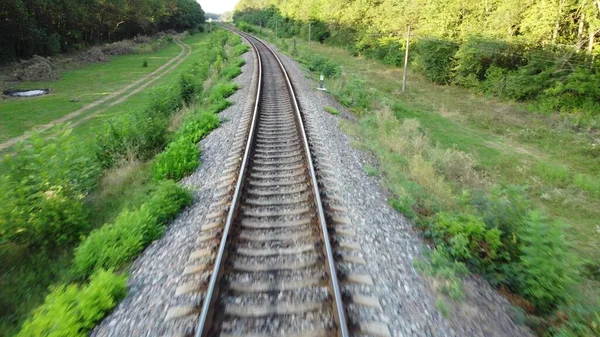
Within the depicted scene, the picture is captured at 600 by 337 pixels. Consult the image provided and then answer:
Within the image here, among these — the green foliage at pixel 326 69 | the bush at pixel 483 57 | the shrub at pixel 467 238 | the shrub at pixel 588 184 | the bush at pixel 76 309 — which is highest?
the bush at pixel 483 57

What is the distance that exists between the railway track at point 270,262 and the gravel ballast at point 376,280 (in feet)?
0.73

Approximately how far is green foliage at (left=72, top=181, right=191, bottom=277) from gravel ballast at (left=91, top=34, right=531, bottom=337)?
20 centimetres

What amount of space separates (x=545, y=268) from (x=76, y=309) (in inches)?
247

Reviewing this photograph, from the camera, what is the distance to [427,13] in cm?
3219

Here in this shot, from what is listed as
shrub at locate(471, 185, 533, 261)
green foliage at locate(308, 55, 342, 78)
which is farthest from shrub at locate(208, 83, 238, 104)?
shrub at locate(471, 185, 533, 261)

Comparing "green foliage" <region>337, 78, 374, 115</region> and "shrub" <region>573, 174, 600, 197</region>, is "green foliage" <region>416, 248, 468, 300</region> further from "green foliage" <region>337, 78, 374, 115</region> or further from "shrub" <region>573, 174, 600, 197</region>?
"green foliage" <region>337, 78, 374, 115</region>

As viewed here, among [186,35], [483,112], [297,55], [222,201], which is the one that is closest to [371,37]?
[297,55]

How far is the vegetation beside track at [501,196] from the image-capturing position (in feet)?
16.4

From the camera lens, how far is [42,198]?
265 inches

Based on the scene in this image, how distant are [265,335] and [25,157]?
684 centimetres

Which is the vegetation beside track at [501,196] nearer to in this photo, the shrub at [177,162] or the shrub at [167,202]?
the shrub at [167,202]

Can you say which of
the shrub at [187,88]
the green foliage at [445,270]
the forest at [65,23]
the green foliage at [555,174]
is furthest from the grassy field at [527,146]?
the forest at [65,23]

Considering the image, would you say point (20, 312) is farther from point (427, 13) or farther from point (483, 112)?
point (427, 13)

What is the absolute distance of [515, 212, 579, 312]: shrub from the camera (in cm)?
489
